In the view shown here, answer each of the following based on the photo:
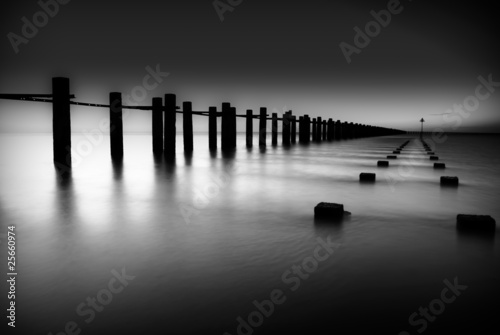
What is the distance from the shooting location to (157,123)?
45.1 feet

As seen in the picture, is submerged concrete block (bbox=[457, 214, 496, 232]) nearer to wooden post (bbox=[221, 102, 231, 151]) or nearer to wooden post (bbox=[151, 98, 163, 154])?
wooden post (bbox=[151, 98, 163, 154])

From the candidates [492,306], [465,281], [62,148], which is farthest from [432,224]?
[62,148]

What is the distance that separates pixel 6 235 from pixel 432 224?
3609mm

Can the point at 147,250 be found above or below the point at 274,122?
below

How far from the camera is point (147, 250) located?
9.71 ft

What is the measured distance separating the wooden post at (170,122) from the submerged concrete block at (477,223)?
1072 cm

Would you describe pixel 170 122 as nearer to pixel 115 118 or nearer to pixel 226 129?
pixel 115 118

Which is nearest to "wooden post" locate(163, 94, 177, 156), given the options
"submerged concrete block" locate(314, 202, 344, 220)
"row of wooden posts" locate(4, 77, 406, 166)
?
"row of wooden posts" locate(4, 77, 406, 166)

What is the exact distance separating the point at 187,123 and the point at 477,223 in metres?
12.7

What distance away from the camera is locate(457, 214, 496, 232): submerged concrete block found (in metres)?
3.55

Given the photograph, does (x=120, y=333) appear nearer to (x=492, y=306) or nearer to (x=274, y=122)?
(x=492, y=306)

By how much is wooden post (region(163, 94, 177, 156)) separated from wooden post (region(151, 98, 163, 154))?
20 centimetres

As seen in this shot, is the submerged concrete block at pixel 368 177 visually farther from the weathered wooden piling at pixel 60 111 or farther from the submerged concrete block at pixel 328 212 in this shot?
the weathered wooden piling at pixel 60 111

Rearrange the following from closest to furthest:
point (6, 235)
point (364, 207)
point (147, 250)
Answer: point (147, 250) → point (6, 235) → point (364, 207)
